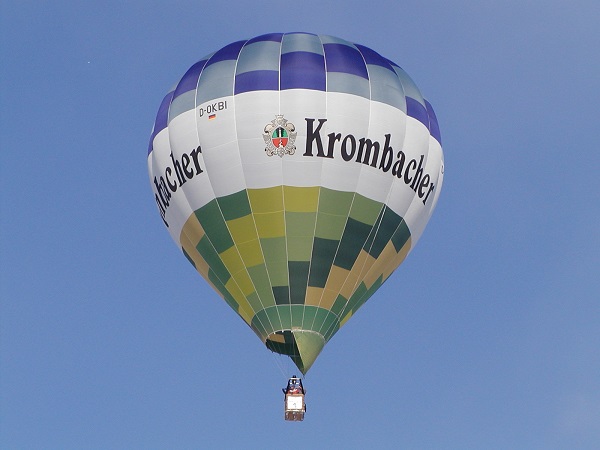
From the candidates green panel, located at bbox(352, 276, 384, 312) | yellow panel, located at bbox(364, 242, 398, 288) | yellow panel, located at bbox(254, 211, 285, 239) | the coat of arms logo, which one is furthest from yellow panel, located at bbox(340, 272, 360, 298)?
the coat of arms logo

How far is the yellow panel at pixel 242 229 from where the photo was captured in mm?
26562

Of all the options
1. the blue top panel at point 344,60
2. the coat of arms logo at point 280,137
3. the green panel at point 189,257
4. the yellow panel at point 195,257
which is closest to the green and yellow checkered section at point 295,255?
the coat of arms logo at point 280,137

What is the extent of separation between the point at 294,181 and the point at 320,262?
5.17 feet

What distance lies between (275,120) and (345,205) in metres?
2.04

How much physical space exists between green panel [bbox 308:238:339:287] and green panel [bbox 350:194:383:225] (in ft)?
2.40

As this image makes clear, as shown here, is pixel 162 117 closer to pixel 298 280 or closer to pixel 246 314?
pixel 246 314

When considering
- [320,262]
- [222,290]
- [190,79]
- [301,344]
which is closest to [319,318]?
[301,344]

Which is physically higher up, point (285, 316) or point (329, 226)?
point (329, 226)

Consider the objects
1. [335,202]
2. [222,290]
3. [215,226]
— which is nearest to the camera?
[335,202]

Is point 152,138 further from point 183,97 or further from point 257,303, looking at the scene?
point 257,303

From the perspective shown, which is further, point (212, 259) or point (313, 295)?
point (212, 259)

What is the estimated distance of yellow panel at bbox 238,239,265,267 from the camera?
26.5 meters

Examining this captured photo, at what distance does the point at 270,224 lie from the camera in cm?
2650

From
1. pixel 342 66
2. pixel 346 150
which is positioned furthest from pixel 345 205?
pixel 342 66
